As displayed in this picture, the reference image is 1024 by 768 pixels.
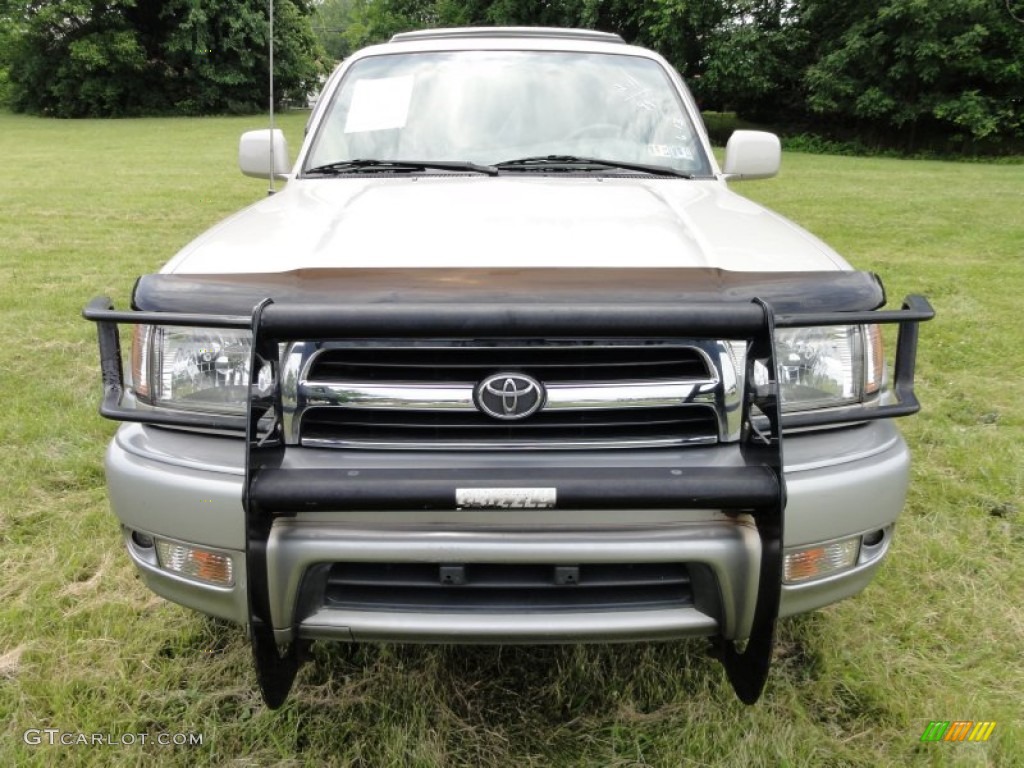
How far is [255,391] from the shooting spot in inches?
64.1

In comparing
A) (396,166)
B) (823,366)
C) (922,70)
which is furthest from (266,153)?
(922,70)

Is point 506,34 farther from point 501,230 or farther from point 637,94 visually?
point 501,230

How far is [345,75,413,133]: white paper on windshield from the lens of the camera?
3.12m

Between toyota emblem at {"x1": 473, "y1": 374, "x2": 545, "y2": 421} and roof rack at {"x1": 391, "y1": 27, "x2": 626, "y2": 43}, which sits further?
roof rack at {"x1": 391, "y1": 27, "x2": 626, "y2": 43}

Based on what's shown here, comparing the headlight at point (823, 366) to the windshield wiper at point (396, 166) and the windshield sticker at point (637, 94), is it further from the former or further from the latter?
the windshield sticker at point (637, 94)

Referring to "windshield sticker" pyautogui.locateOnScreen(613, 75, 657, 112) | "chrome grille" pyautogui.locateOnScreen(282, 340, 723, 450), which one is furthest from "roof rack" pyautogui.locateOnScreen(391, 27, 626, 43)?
"chrome grille" pyautogui.locateOnScreen(282, 340, 723, 450)

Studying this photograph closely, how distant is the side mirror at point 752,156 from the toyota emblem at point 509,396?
1.97 m

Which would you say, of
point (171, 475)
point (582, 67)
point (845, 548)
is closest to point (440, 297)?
point (171, 475)

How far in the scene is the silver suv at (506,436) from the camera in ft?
5.25

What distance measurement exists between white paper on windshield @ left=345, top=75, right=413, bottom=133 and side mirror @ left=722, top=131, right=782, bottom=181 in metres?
1.34

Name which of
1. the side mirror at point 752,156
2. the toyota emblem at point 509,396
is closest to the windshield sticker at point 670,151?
the side mirror at point 752,156

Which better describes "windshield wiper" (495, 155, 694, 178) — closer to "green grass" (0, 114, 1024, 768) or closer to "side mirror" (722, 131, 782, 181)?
"side mirror" (722, 131, 782, 181)

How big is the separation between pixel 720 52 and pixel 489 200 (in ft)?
101

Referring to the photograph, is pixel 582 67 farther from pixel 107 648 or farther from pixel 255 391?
pixel 107 648
